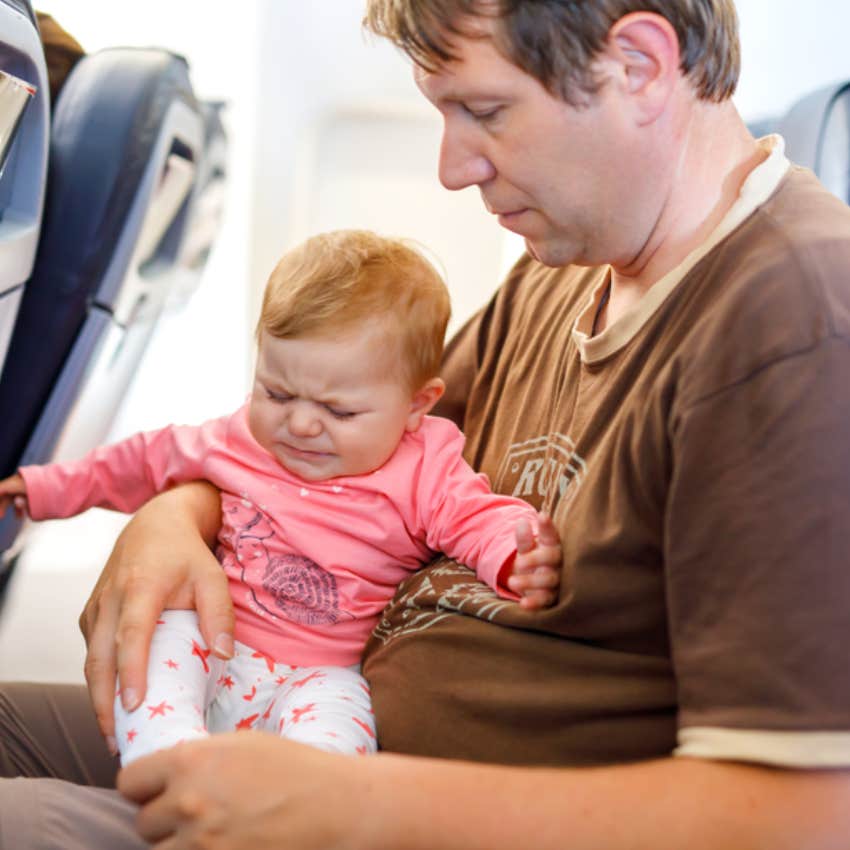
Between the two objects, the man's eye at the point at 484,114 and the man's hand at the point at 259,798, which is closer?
the man's hand at the point at 259,798

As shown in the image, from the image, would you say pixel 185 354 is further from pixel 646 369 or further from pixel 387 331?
pixel 646 369

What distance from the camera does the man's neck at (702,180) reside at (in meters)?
0.84

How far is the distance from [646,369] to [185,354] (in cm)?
224

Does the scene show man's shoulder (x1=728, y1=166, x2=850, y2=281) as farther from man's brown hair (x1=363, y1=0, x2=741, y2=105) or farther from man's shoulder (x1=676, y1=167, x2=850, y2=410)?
man's brown hair (x1=363, y1=0, x2=741, y2=105)

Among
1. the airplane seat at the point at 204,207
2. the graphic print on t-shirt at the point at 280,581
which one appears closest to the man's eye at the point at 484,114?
the graphic print on t-shirt at the point at 280,581

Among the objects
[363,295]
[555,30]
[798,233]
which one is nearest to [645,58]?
[555,30]

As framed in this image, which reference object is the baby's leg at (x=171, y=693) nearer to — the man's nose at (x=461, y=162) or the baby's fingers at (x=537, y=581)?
the baby's fingers at (x=537, y=581)

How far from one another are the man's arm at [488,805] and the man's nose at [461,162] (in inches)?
17.7

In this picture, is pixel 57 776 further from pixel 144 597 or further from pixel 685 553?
pixel 685 553

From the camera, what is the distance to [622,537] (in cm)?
73

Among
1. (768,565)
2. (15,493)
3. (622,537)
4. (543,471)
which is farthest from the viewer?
(15,493)

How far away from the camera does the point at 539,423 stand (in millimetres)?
984

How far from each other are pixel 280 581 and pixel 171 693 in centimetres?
19

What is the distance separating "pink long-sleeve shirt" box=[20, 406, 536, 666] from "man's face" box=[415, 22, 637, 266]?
248 millimetres
